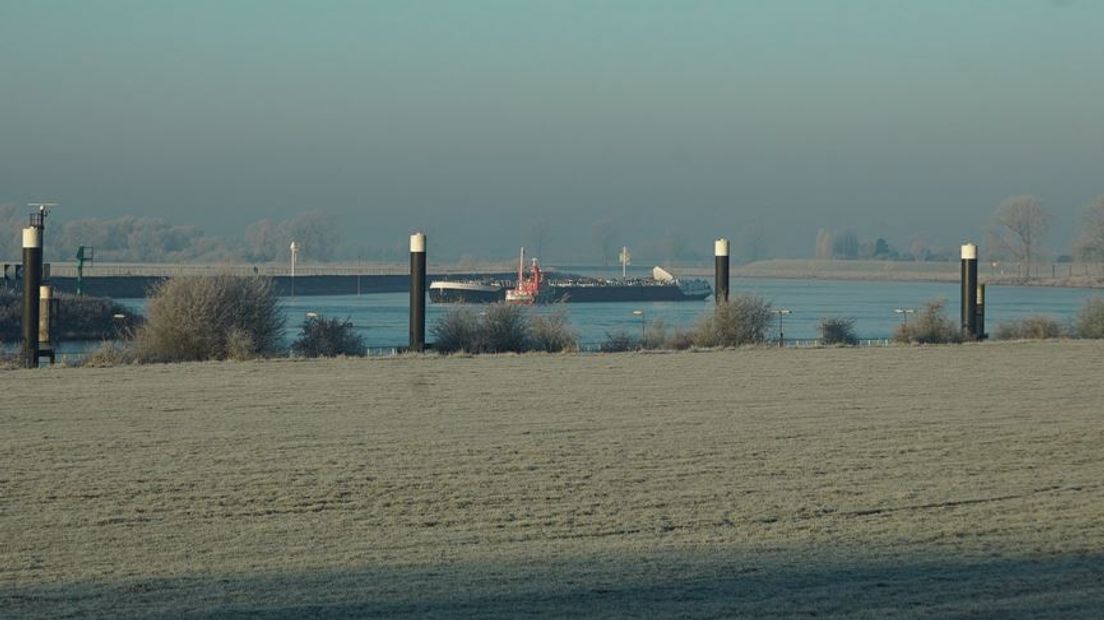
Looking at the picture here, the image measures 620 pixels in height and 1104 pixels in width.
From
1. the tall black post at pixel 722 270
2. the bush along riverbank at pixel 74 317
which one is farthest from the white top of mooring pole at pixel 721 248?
the bush along riverbank at pixel 74 317

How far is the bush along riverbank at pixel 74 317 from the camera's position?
1591 inches

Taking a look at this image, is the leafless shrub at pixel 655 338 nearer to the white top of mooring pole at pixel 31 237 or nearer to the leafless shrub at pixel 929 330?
the leafless shrub at pixel 929 330

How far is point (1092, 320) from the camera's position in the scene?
31.0 meters

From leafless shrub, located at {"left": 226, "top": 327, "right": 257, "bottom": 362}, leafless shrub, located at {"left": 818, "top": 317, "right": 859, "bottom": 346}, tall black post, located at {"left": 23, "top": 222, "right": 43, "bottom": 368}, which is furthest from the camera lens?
leafless shrub, located at {"left": 818, "top": 317, "right": 859, "bottom": 346}

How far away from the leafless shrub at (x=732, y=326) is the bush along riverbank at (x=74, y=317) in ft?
56.4

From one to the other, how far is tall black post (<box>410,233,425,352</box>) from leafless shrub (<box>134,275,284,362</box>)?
215 centimetres

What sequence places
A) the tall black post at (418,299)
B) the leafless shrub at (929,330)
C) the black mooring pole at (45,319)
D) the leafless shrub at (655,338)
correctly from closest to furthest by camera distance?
the black mooring pole at (45,319), the tall black post at (418,299), the leafless shrub at (655,338), the leafless shrub at (929,330)

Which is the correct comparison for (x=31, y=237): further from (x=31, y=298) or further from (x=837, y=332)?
(x=837, y=332)

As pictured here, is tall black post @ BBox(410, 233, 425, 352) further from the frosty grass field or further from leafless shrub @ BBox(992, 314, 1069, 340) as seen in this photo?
leafless shrub @ BBox(992, 314, 1069, 340)

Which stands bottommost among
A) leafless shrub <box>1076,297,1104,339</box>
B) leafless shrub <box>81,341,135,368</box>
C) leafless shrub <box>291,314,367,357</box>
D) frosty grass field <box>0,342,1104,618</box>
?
frosty grass field <box>0,342,1104,618</box>

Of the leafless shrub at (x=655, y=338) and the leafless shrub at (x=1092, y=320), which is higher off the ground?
the leafless shrub at (x=1092, y=320)

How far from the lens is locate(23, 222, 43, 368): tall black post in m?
20.7

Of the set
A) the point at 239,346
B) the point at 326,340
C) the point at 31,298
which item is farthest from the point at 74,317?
the point at 31,298

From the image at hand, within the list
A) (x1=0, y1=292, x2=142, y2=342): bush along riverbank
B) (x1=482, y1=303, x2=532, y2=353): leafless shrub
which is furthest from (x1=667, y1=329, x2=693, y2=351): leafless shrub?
(x1=0, y1=292, x2=142, y2=342): bush along riverbank
